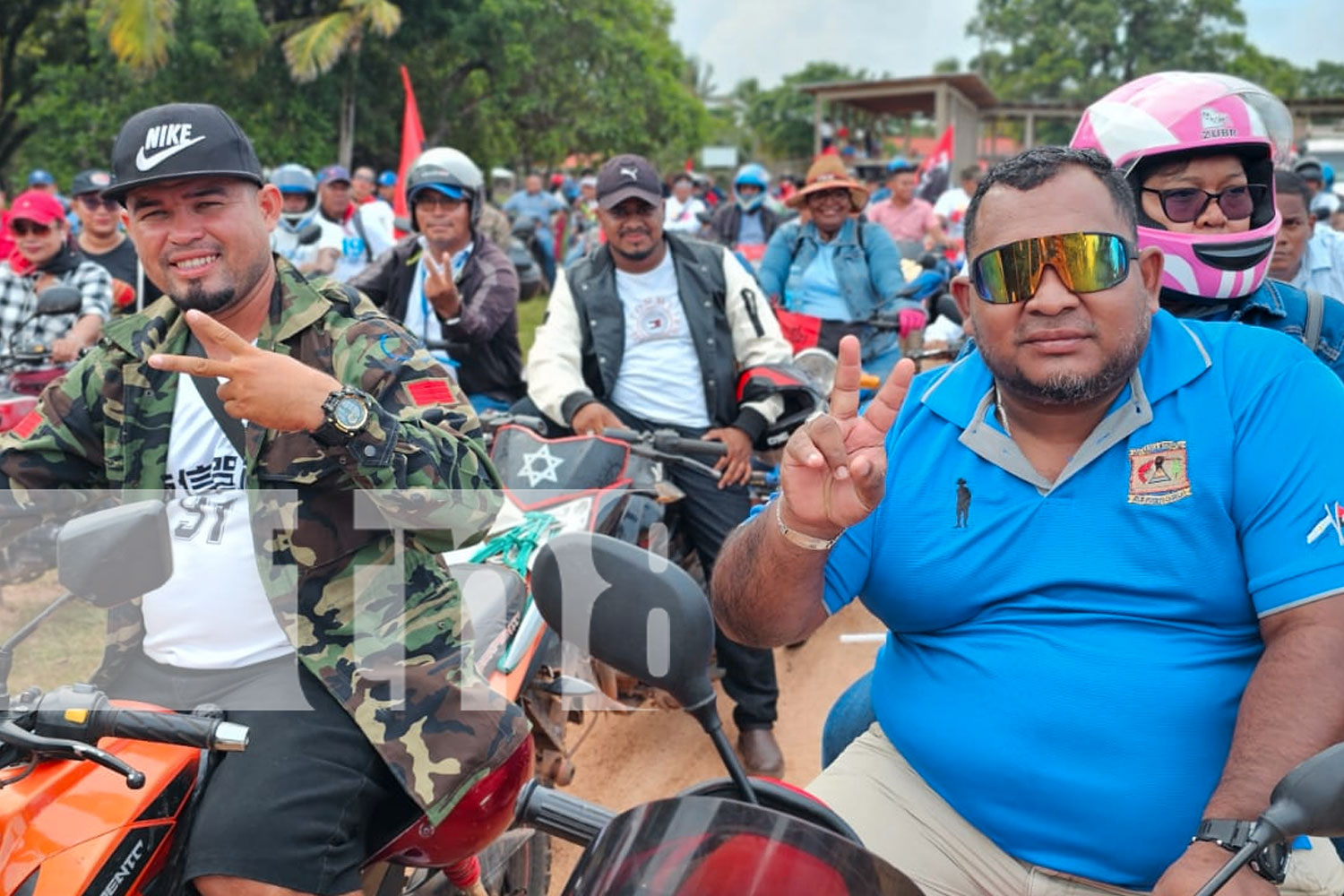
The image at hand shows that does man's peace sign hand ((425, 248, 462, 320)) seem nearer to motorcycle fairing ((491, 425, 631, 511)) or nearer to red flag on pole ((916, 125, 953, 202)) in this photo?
motorcycle fairing ((491, 425, 631, 511))

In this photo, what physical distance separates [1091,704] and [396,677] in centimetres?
131

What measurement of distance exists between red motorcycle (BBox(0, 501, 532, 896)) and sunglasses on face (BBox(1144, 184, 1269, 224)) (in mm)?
2343

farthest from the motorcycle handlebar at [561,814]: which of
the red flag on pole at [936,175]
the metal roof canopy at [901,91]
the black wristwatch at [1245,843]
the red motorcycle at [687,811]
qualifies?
the metal roof canopy at [901,91]

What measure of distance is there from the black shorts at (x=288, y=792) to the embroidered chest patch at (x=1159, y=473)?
1537 mm

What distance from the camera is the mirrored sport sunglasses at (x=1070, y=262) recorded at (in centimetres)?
214

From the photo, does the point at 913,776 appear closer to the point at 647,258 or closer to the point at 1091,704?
the point at 1091,704

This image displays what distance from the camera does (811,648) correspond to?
589cm

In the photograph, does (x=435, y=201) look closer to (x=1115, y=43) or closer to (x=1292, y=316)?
(x=1292, y=316)

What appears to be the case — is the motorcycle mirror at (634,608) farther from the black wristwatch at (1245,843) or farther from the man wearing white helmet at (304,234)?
the man wearing white helmet at (304,234)

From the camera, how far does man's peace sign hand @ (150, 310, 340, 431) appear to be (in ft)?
6.57

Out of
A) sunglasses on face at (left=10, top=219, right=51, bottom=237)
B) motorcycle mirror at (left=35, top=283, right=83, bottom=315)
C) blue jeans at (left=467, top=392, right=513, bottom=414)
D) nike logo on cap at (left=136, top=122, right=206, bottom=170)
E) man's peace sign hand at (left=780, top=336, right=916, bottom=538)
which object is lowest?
blue jeans at (left=467, top=392, right=513, bottom=414)

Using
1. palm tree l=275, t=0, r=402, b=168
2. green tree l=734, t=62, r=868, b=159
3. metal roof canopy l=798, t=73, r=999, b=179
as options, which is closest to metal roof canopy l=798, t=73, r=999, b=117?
metal roof canopy l=798, t=73, r=999, b=179

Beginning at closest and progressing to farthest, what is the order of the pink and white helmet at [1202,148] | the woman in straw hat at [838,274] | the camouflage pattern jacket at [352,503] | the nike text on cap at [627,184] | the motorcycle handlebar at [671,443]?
1. the camouflage pattern jacket at [352,503]
2. the pink and white helmet at [1202,148]
3. the motorcycle handlebar at [671,443]
4. the nike text on cap at [627,184]
5. the woman in straw hat at [838,274]

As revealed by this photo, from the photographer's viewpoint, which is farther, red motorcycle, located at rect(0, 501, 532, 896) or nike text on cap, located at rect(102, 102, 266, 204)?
nike text on cap, located at rect(102, 102, 266, 204)
